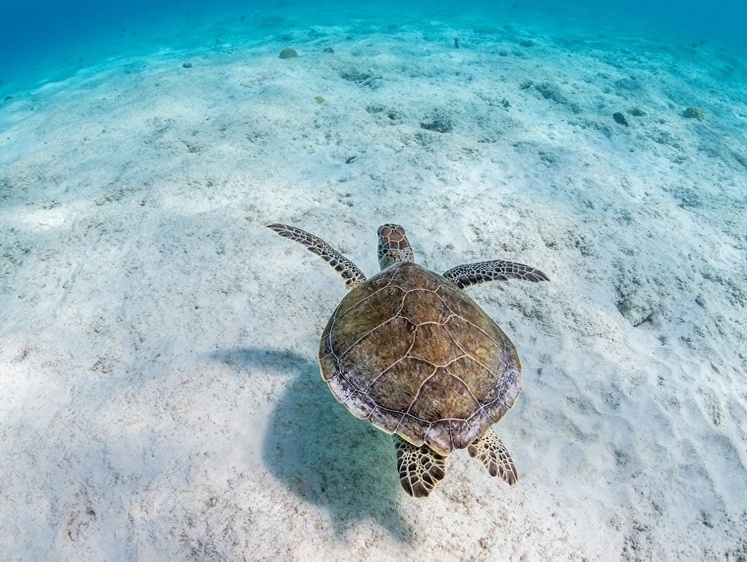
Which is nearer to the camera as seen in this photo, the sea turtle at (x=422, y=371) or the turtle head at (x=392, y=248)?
the sea turtle at (x=422, y=371)

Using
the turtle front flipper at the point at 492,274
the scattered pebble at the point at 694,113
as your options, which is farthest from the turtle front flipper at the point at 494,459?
the scattered pebble at the point at 694,113

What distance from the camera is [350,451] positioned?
3193mm

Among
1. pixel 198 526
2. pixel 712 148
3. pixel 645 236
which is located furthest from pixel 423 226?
pixel 712 148

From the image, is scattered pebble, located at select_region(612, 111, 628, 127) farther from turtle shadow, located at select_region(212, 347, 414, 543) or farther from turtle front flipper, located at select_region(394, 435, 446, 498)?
turtle front flipper, located at select_region(394, 435, 446, 498)

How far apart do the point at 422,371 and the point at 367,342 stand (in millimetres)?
481

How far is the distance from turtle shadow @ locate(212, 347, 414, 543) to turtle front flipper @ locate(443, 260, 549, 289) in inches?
67.5

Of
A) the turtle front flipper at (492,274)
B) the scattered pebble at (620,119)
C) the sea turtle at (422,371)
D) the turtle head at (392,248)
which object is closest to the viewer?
the sea turtle at (422,371)

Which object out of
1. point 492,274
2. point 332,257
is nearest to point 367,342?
point 332,257

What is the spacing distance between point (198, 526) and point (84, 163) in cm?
785

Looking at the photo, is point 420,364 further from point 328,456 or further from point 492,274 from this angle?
point 492,274

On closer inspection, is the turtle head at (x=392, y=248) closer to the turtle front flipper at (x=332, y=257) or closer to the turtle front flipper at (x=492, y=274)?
the turtle front flipper at (x=332, y=257)

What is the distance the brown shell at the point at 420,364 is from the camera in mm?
2621

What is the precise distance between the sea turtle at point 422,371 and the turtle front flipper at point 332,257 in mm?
630

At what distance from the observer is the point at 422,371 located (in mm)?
2715
